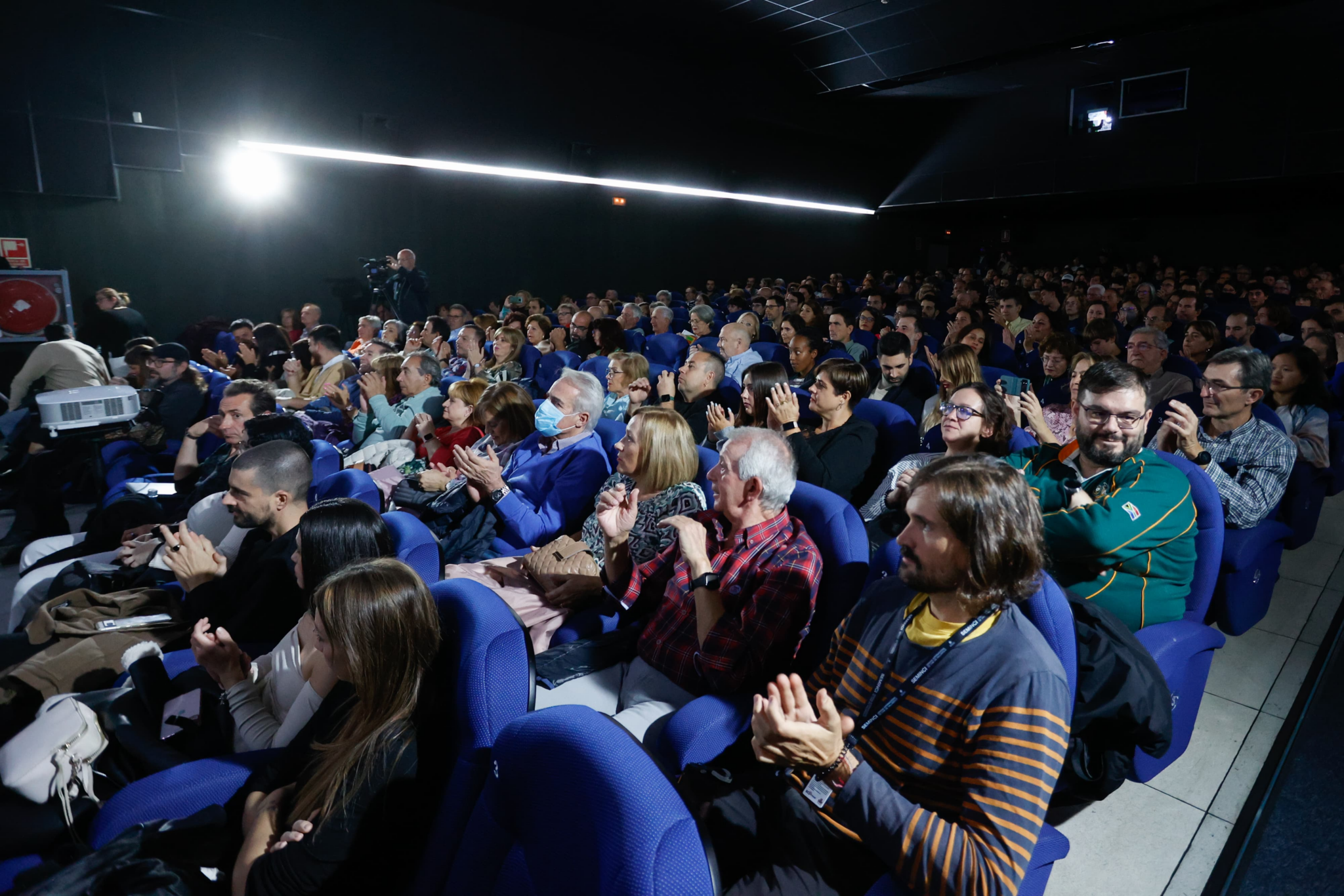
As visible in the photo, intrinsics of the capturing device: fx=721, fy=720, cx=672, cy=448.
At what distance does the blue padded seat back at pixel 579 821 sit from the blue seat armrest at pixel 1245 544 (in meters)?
2.37

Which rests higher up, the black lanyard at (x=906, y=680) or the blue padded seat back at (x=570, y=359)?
the blue padded seat back at (x=570, y=359)

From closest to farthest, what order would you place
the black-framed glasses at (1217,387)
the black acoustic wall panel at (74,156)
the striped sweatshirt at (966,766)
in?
the striped sweatshirt at (966,766) < the black-framed glasses at (1217,387) < the black acoustic wall panel at (74,156)

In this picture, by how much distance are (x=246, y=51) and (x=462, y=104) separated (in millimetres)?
2691

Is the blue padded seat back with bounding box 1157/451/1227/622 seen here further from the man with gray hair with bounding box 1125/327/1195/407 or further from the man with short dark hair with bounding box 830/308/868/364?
the man with short dark hair with bounding box 830/308/868/364

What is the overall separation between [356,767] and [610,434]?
6.68 feet

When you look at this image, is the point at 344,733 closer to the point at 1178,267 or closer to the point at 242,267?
the point at 242,267

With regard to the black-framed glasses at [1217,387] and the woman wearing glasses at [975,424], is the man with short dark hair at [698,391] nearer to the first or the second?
the woman wearing glasses at [975,424]

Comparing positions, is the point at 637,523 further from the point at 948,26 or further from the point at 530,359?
the point at 948,26

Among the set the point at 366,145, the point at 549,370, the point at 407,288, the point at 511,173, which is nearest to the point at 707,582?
the point at 549,370

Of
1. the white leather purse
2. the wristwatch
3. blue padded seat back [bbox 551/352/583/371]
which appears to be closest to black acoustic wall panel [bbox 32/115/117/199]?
blue padded seat back [bbox 551/352/583/371]

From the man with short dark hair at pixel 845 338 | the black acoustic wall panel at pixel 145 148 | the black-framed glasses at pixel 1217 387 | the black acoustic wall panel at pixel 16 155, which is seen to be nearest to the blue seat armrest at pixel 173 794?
the black-framed glasses at pixel 1217 387

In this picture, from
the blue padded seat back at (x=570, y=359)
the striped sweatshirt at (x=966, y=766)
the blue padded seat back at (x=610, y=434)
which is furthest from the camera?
the blue padded seat back at (x=570, y=359)

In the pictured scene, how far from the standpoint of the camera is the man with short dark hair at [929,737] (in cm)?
107

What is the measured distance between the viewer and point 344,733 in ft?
4.32
